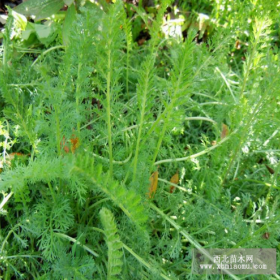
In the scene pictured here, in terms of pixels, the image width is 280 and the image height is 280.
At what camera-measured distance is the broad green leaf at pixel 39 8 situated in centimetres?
145

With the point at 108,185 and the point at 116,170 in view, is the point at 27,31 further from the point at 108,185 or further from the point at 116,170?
the point at 108,185

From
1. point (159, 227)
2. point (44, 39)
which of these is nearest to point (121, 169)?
point (159, 227)

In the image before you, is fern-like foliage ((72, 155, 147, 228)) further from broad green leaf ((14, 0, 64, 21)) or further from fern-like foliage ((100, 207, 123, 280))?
broad green leaf ((14, 0, 64, 21))

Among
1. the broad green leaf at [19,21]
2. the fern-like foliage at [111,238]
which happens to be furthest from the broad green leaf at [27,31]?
the fern-like foliage at [111,238]

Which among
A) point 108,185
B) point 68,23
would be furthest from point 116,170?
point 68,23

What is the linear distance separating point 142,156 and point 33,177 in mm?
379

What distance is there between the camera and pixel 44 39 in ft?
4.97

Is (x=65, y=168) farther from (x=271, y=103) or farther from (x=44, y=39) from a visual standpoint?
(x=44, y=39)

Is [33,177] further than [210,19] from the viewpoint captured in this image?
No

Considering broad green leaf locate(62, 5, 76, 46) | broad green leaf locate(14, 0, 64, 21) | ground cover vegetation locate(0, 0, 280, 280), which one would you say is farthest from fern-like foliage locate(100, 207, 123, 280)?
broad green leaf locate(14, 0, 64, 21)

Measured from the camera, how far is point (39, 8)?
145 centimetres

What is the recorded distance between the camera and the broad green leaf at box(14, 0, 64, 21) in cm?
145

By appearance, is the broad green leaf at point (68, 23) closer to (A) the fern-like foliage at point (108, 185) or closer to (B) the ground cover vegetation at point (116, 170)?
(B) the ground cover vegetation at point (116, 170)

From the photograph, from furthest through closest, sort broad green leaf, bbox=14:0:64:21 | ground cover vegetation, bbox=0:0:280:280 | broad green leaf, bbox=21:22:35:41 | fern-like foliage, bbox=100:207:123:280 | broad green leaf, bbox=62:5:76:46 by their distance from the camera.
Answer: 1. broad green leaf, bbox=21:22:35:41
2. broad green leaf, bbox=14:0:64:21
3. broad green leaf, bbox=62:5:76:46
4. ground cover vegetation, bbox=0:0:280:280
5. fern-like foliage, bbox=100:207:123:280
